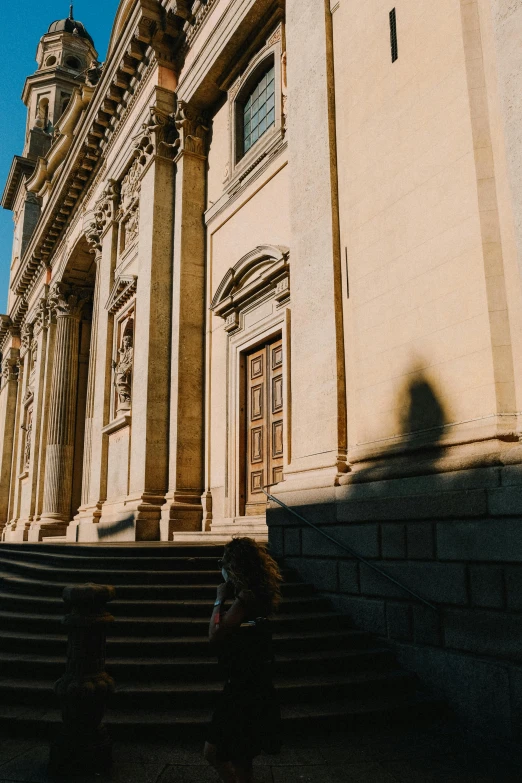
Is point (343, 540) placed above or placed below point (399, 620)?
above

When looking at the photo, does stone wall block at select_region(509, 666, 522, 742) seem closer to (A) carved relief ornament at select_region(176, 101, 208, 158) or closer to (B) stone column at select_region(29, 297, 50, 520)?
(A) carved relief ornament at select_region(176, 101, 208, 158)

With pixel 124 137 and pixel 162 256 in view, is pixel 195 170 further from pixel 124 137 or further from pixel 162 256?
pixel 124 137

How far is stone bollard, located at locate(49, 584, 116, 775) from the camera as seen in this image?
14.1 ft

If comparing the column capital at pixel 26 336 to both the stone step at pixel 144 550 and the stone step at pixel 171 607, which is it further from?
the stone step at pixel 171 607

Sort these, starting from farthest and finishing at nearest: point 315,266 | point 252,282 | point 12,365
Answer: point 12,365, point 252,282, point 315,266

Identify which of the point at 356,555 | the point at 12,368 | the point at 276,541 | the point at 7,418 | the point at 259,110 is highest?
the point at 12,368

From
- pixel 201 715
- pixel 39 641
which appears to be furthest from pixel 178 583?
pixel 201 715

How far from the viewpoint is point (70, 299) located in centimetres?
2383

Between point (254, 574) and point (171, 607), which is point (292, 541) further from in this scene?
point (254, 574)

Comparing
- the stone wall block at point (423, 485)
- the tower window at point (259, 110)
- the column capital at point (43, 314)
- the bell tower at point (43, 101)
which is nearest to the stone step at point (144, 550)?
the stone wall block at point (423, 485)

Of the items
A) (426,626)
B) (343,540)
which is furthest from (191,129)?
(426,626)

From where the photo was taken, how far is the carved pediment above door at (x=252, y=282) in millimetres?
10375

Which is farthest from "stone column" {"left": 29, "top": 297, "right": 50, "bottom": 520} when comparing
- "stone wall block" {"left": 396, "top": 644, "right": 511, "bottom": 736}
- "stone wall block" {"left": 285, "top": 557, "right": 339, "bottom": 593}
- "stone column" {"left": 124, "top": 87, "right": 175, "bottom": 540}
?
"stone wall block" {"left": 396, "top": 644, "right": 511, "bottom": 736}

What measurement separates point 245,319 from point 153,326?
2.67 metres
